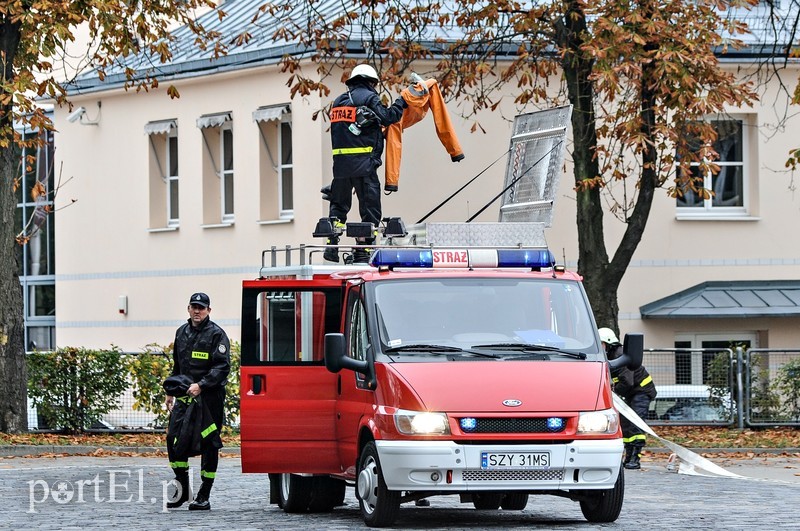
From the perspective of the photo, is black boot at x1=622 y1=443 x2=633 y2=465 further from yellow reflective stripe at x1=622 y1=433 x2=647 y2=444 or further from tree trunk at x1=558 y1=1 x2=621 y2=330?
tree trunk at x1=558 y1=1 x2=621 y2=330

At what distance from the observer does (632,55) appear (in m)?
21.0

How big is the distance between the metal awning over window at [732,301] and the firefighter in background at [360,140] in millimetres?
12735

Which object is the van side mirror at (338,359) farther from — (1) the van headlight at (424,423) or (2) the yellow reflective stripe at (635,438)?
(2) the yellow reflective stripe at (635,438)

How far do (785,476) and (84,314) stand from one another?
62.1ft

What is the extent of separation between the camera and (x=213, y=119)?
30609mm

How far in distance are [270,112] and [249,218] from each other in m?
2.13

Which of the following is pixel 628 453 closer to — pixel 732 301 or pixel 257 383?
pixel 257 383

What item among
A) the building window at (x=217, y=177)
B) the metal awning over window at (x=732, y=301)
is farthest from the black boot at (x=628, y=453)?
the building window at (x=217, y=177)

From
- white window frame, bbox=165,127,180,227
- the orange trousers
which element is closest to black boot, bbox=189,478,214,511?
the orange trousers

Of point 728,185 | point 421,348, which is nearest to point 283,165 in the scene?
point 728,185

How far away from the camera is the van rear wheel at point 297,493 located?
44.9ft

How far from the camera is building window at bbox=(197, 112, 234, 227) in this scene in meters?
31.2

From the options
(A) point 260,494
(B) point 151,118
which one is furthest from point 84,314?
(A) point 260,494

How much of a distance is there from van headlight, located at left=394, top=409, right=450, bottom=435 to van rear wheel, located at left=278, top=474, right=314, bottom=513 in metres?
2.54
